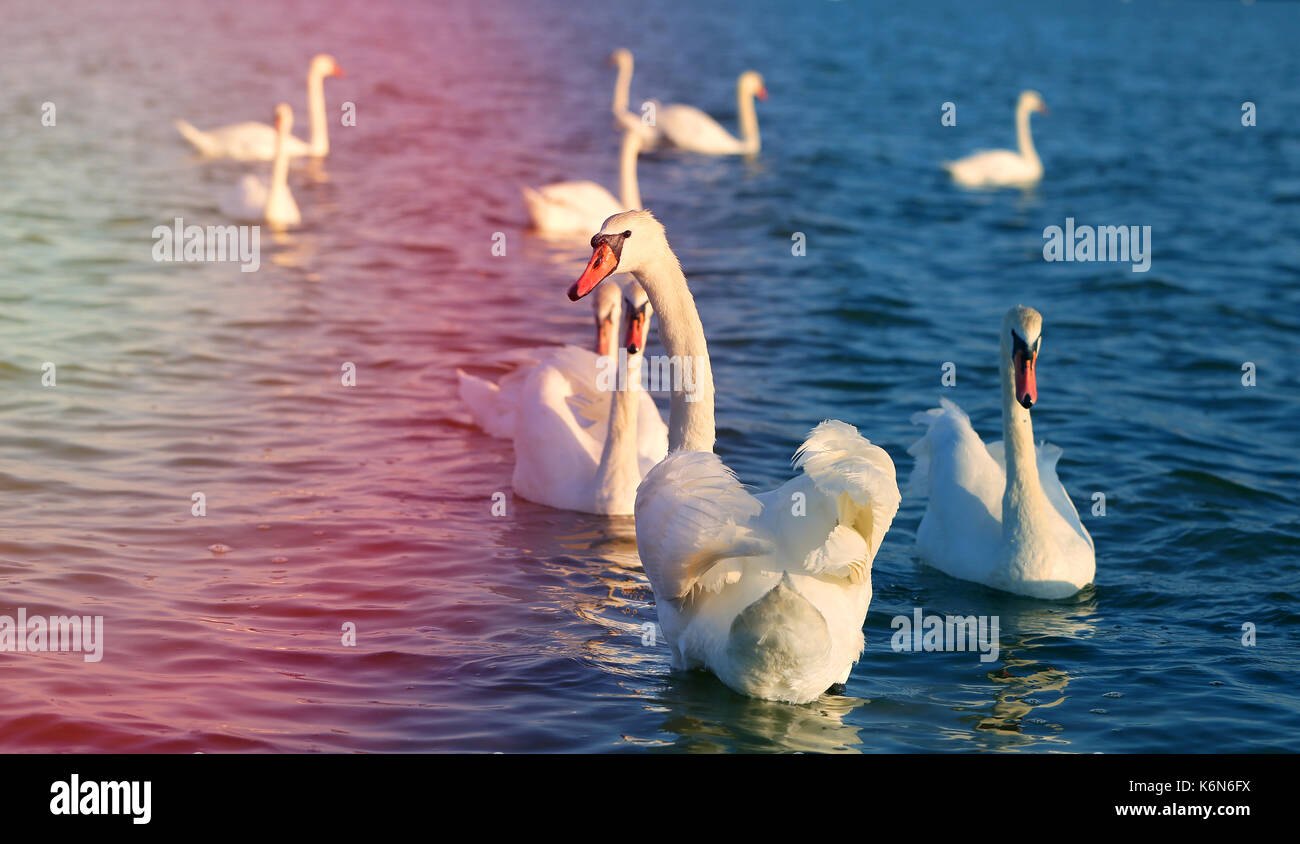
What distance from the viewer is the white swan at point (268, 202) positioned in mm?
17500

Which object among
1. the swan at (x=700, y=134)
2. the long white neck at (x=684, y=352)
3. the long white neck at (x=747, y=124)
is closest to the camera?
the long white neck at (x=684, y=352)

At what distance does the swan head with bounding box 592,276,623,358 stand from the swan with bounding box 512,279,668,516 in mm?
127

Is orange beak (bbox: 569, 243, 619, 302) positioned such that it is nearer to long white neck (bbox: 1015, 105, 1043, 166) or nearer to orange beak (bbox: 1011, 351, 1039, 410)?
orange beak (bbox: 1011, 351, 1039, 410)

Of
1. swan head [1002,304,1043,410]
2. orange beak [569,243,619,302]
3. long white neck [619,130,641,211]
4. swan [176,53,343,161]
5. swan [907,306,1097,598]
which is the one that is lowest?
swan [907,306,1097,598]

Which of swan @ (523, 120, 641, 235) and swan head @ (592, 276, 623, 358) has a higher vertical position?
swan @ (523, 120, 641, 235)

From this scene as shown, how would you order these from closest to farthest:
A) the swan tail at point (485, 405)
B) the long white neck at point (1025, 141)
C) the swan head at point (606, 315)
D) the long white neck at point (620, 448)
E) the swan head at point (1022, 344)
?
the swan head at point (1022, 344) < the long white neck at point (620, 448) < the swan head at point (606, 315) < the swan tail at point (485, 405) < the long white neck at point (1025, 141)

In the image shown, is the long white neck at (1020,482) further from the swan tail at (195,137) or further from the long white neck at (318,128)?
the long white neck at (318,128)

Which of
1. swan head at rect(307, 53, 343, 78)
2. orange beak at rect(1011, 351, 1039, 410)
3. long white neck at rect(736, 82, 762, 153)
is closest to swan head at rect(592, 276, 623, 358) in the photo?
orange beak at rect(1011, 351, 1039, 410)

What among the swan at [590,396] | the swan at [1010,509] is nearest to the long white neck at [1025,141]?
the swan at [590,396]

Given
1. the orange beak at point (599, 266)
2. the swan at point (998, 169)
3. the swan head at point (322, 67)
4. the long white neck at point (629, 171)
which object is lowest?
the orange beak at point (599, 266)

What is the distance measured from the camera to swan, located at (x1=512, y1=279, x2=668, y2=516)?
8.98 m

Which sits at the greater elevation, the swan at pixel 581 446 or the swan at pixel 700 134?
the swan at pixel 700 134

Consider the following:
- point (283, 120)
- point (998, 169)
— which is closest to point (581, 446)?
point (283, 120)

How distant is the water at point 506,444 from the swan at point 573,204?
1.28 ft
